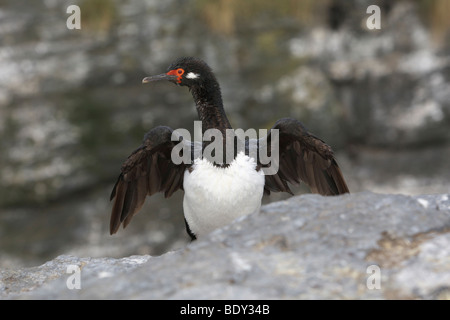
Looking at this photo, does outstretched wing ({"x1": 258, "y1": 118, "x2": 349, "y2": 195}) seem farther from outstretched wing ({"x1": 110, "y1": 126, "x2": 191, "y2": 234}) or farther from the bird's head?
outstretched wing ({"x1": 110, "y1": 126, "x2": 191, "y2": 234})

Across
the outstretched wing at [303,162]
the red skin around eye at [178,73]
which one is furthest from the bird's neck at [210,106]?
the outstretched wing at [303,162]

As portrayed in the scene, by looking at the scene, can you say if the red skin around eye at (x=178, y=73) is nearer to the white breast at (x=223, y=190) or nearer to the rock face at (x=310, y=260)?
the white breast at (x=223, y=190)

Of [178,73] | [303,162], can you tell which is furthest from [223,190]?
[178,73]

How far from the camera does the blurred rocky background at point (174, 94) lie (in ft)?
31.1

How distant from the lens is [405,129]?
396 inches

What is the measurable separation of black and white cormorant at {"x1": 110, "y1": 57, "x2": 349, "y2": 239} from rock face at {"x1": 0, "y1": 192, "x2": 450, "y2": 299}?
110 cm

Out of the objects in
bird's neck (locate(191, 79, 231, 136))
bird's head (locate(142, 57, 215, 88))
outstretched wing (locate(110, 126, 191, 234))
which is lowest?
outstretched wing (locate(110, 126, 191, 234))

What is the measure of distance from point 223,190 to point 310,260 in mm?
1533

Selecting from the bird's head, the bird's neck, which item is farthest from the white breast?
the bird's head

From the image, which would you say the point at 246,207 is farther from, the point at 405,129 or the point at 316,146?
the point at 405,129

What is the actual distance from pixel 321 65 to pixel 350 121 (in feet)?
3.61

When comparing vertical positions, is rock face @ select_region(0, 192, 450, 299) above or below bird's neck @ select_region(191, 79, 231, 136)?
below

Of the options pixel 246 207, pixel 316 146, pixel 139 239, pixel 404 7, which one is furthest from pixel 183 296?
pixel 404 7

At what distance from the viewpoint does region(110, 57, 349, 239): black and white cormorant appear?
4.29 metres
